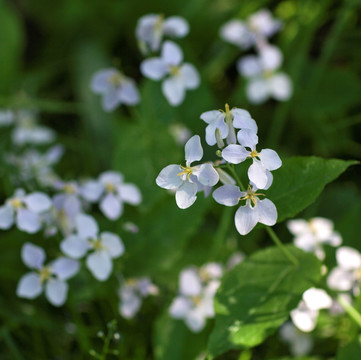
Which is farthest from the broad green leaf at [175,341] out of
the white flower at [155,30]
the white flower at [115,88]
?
the white flower at [155,30]

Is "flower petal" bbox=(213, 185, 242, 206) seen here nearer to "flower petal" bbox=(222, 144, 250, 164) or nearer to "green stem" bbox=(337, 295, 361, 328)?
"flower petal" bbox=(222, 144, 250, 164)

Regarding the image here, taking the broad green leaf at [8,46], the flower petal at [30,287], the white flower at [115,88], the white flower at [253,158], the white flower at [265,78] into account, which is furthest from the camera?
the broad green leaf at [8,46]

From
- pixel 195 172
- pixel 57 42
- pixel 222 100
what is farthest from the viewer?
pixel 57 42

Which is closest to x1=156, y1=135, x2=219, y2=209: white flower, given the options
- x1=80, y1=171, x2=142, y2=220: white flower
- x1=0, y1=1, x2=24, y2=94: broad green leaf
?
x1=80, y1=171, x2=142, y2=220: white flower

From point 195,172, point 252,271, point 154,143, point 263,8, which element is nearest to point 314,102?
point 263,8

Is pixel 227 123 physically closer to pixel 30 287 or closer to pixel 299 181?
pixel 299 181

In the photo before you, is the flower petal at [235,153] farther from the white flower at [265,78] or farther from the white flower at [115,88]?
the white flower at [265,78]

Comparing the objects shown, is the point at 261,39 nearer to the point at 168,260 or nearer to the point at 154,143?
the point at 154,143
